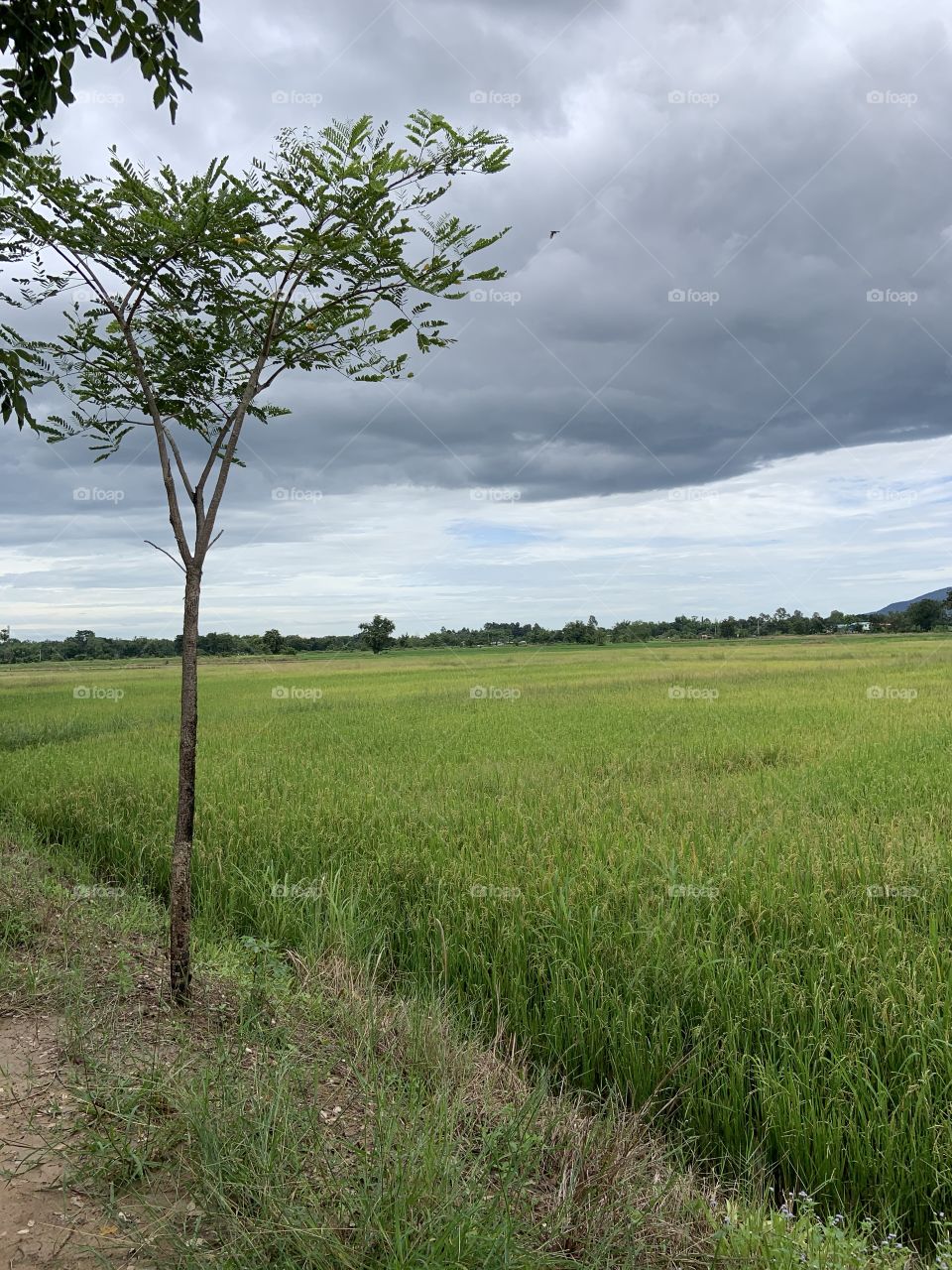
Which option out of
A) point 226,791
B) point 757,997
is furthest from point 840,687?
point 757,997

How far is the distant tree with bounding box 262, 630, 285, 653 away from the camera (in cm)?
8431

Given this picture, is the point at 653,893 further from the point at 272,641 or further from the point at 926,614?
the point at 926,614

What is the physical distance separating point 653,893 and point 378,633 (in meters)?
96.1

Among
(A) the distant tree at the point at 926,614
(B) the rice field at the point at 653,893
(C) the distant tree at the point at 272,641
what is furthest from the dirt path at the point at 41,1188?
(A) the distant tree at the point at 926,614

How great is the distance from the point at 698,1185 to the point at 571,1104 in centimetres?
72

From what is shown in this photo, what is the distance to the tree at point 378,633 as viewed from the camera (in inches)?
3962

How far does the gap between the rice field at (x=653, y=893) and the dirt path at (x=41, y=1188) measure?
2.29 m

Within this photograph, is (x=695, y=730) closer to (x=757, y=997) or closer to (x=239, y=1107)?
(x=757, y=997)

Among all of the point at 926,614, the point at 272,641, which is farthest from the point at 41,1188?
the point at 926,614

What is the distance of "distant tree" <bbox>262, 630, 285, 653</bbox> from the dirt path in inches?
3187

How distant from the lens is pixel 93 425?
5055mm

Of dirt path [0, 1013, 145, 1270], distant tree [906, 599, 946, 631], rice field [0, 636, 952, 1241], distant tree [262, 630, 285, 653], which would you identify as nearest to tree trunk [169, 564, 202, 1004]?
dirt path [0, 1013, 145, 1270]

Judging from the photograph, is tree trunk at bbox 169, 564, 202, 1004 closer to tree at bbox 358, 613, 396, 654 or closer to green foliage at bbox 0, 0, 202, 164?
green foliage at bbox 0, 0, 202, 164

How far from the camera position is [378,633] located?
101 m
